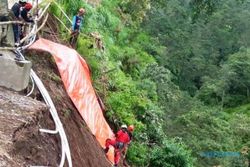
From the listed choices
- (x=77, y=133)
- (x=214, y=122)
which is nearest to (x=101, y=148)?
(x=77, y=133)

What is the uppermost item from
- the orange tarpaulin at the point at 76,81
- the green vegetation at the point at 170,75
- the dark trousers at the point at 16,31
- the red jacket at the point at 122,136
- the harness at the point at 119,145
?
the dark trousers at the point at 16,31

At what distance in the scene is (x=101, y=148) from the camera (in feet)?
41.6

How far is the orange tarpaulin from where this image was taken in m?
12.0

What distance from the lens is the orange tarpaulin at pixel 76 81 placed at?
12.0m

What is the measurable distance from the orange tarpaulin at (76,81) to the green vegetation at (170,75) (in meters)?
2.44

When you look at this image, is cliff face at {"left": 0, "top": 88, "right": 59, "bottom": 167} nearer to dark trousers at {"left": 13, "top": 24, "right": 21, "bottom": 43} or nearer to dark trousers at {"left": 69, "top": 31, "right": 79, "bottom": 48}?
dark trousers at {"left": 13, "top": 24, "right": 21, "bottom": 43}

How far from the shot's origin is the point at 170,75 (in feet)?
116

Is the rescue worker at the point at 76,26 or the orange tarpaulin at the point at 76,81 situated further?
the rescue worker at the point at 76,26

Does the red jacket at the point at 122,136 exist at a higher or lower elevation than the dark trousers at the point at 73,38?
lower

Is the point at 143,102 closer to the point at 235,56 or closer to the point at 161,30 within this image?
the point at 161,30

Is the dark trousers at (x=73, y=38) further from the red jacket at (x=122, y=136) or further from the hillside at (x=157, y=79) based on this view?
the red jacket at (x=122, y=136)

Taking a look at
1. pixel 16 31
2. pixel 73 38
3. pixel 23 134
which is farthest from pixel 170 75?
pixel 23 134

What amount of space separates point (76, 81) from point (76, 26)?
8.61 feet

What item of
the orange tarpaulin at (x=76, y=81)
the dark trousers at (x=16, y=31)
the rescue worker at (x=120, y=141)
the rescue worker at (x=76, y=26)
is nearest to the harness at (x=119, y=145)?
A: the rescue worker at (x=120, y=141)
